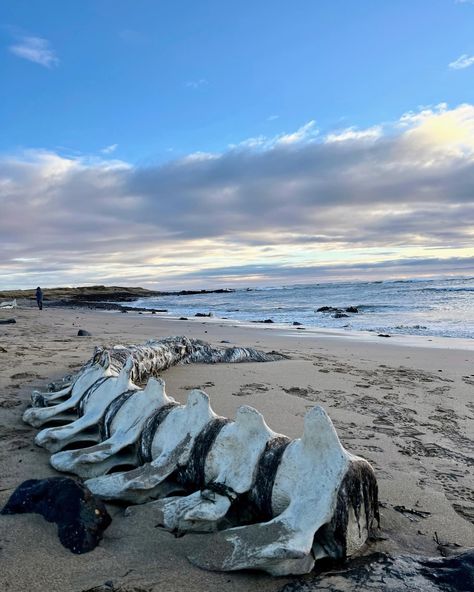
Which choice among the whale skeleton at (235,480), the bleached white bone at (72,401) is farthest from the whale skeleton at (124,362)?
the whale skeleton at (235,480)

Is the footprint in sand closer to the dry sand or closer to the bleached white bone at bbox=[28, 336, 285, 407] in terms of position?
the dry sand

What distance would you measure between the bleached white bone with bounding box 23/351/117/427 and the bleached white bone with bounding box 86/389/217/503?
1271 millimetres

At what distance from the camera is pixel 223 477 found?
2428mm

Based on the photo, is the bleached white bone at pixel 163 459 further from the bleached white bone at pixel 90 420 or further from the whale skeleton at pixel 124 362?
the whale skeleton at pixel 124 362

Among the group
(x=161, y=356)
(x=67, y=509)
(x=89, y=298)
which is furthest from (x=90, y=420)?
(x=89, y=298)

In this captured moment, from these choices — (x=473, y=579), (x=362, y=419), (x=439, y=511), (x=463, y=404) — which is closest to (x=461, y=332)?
(x=463, y=404)

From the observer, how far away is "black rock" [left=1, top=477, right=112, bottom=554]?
214 centimetres

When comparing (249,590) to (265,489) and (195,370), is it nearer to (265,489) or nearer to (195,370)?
(265,489)

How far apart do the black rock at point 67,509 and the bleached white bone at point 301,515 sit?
1.55 ft

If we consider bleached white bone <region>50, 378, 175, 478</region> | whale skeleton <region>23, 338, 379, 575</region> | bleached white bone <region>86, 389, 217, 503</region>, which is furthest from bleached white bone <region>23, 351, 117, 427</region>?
bleached white bone <region>86, 389, 217, 503</region>

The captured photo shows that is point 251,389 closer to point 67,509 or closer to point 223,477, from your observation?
point 223,477

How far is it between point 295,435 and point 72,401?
1799 millimetres

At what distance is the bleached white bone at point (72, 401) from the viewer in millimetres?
3854

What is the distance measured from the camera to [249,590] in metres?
1.85
